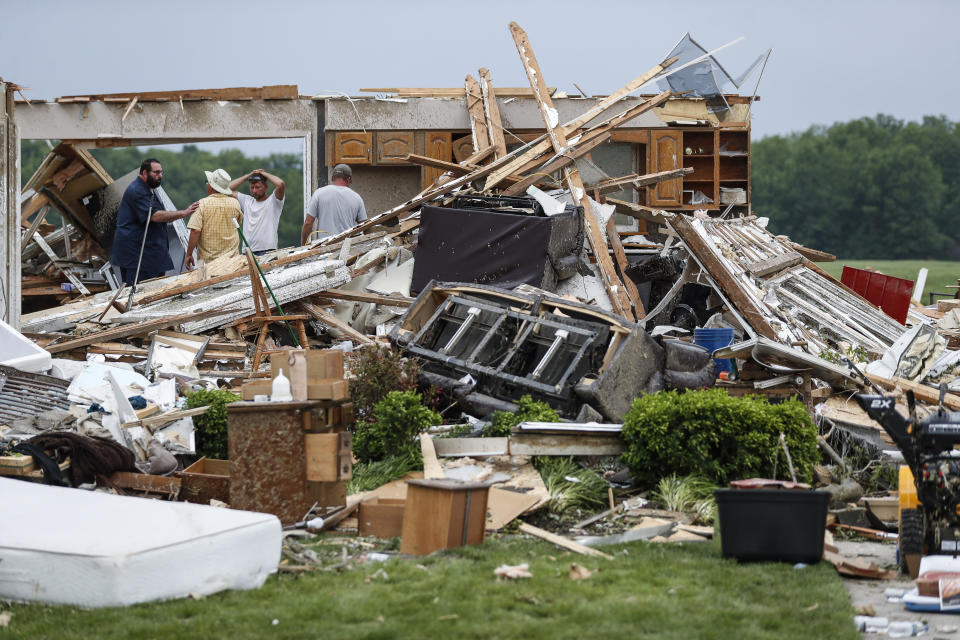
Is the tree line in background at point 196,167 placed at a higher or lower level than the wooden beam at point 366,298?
higher

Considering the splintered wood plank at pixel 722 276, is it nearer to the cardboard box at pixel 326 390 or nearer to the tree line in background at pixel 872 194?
the cardboard box at pixel 326 390

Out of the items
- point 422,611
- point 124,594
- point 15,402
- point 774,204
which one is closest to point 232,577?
point 124,594

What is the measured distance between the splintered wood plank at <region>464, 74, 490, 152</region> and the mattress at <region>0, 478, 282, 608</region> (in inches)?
470

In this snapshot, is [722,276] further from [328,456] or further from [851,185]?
[851,185]

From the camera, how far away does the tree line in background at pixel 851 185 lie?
9344 centimetres

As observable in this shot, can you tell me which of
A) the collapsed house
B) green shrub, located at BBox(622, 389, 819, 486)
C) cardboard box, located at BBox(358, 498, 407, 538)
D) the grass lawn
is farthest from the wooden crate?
green shrub, located at BBox(622, 389, 819, 486)

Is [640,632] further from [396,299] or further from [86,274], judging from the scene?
[86,274]

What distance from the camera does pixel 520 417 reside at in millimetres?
9914

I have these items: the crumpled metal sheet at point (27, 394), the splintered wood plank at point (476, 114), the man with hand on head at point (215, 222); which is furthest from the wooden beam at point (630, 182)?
the crumpled metal sheet at point (27, 394)

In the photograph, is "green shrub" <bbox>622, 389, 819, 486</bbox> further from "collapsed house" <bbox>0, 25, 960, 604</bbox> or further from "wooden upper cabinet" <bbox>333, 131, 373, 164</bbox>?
"wooden upper cabinet" <bbox>333, 131, 373, 164</bbox>

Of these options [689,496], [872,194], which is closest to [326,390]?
[689,496]

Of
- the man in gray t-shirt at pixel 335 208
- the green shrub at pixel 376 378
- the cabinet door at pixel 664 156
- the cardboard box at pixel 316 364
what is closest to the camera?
the cardboard box at pixel 316 364

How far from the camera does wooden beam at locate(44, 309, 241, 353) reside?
42.0 ft

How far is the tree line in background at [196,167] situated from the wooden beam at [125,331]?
7043 centimetres
